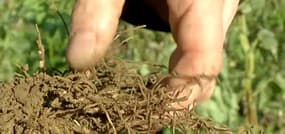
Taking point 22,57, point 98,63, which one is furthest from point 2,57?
point 98,63

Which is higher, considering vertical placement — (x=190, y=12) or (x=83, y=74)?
(x=190, y=12)

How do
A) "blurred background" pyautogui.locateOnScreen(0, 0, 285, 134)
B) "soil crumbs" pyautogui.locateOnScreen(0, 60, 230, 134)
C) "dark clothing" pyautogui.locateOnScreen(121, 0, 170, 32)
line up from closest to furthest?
"soil crumbs" pyautogui.locateOnScreen(0, 60, 230, 134) < "dark clothing" pyautogui.locateOnScreen(121, 0, 170, 32) < "blurred background" pyautogui.locateOnScreen(0, 0, 285, 134)

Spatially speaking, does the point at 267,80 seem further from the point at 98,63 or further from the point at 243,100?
the point at 98,63

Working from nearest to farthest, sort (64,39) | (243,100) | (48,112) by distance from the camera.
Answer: (48,112)
(64,39)
(243,100)

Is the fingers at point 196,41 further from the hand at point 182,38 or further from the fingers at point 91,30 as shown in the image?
the fingers at point 91,30

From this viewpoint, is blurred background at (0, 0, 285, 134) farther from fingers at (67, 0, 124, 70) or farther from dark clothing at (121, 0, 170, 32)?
fingers at (67, 0, 124, 70)

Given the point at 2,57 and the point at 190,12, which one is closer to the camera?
the point at 190,12

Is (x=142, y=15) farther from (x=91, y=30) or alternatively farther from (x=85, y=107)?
(x=85, y=107)

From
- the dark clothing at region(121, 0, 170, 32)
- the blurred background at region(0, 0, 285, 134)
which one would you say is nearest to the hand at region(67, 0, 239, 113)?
the dark clothing at region(121, 0, 170, 32)
